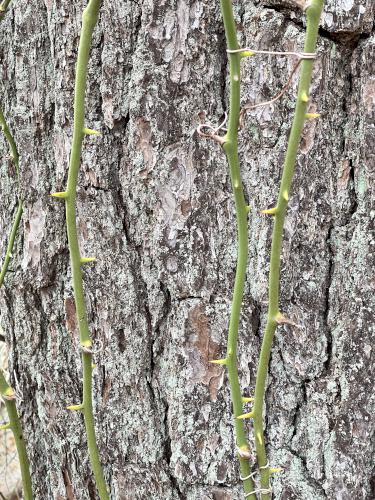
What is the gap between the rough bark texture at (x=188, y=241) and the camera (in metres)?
0.90

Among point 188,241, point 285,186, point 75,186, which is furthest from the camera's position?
point 188,241

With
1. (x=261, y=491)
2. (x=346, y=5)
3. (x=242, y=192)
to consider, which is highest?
(x=346, y=5)

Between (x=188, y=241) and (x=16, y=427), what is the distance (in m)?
0.37

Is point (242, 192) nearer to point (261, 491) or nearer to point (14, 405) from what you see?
point (261, 491)

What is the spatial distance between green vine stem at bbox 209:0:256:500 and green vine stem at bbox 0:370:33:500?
0.34 m

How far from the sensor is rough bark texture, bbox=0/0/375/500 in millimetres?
904

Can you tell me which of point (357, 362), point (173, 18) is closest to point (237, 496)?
point (357, 362)

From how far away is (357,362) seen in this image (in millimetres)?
925

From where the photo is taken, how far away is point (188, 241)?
96 cm

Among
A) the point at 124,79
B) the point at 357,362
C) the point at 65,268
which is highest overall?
the point at 124,79

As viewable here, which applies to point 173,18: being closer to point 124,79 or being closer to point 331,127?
point 124,79

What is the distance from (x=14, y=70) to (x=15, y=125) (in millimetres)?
78

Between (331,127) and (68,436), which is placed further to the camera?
(68,436)

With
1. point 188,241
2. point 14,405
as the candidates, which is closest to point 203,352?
point 188,241
